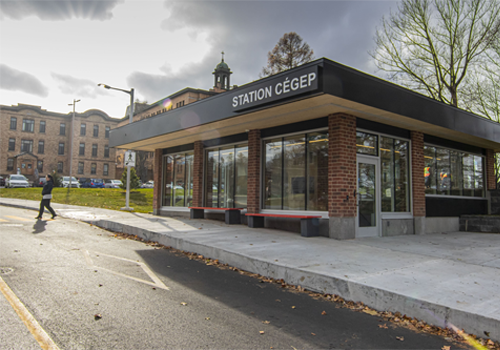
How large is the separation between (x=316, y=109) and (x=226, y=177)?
5845mm

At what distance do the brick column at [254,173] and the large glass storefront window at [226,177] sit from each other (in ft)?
2.60

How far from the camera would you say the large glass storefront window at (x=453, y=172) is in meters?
13.0

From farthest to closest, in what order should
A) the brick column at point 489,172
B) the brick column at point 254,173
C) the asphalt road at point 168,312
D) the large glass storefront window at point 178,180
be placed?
the large glass storefront window at point 178,180 < the brick column at point 489,172 < the brick column at point 254,173 < the asphalt road at point 168,312

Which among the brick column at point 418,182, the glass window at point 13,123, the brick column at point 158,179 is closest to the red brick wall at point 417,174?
the brick column at point 418,182

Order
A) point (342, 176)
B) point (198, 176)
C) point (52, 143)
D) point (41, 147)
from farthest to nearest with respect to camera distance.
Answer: point (52, 143) → point (41, 147) → point (198, 176) → point (342, 176)

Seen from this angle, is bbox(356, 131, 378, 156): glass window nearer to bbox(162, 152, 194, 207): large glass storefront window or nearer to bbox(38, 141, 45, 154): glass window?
bbox(162, 152, 194, 207): large glass storefront window

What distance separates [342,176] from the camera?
952 cm

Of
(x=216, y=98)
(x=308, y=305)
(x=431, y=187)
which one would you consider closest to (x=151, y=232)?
(x=216, y=98)

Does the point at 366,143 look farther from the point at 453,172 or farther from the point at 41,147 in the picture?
the point at 41,147

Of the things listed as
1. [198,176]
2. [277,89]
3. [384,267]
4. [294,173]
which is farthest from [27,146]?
[384,267]

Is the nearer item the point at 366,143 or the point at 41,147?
the point at 366,143

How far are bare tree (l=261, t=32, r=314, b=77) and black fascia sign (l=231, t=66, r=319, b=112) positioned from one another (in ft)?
99.8

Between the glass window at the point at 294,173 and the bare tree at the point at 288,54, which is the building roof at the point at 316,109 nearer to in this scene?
the glass window at the point at 294,173

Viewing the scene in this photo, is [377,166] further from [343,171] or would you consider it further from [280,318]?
[280,318]
